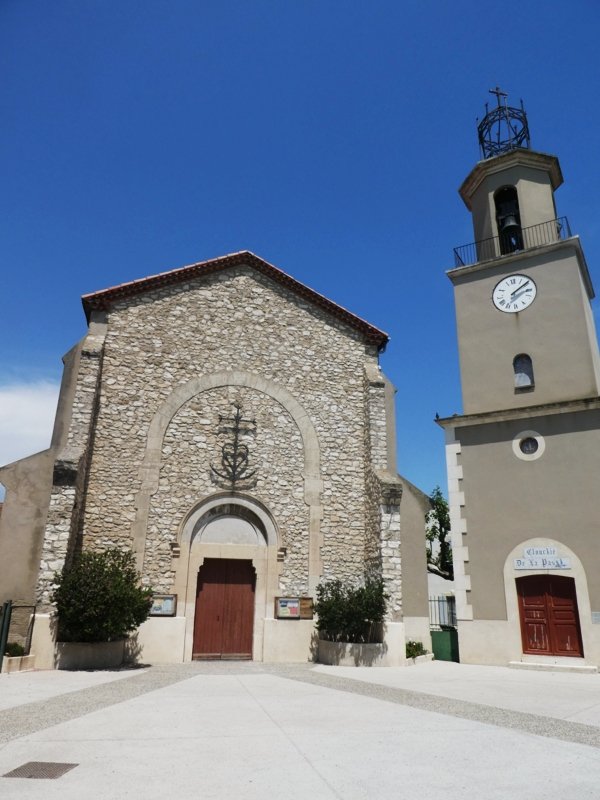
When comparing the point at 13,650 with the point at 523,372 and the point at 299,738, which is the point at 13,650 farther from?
the point at 523,372

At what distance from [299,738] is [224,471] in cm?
878

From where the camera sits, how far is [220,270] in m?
15.6

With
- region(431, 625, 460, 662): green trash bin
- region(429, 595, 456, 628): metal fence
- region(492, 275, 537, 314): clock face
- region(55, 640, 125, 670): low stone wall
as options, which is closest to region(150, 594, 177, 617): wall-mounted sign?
region(55, 640, 125, 670): low stone wall

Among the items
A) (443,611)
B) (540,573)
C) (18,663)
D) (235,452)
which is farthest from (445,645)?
(18,663)

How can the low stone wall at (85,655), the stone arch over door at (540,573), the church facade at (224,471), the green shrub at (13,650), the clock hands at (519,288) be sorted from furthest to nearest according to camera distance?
the clock hands at (519,288), the church facade at (224,471), the stone arch over door at (540,573), the low stone wall at (85,655), the green shrub at (13,650)

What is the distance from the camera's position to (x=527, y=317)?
48.7 ft

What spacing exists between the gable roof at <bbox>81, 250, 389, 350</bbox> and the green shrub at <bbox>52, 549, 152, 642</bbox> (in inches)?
256

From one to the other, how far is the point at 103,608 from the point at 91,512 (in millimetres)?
2608

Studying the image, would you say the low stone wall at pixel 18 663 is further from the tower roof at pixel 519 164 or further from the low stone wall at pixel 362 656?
the tower roof at pixel 519 164

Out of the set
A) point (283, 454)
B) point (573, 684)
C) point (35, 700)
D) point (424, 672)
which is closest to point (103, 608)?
point (35, 700)

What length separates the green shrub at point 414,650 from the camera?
43.7 feet

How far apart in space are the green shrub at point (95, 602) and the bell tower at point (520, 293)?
967cm

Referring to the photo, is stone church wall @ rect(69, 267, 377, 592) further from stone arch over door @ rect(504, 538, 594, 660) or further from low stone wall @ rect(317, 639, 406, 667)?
stone arch over door @ rect(504, 538, 594, 660)

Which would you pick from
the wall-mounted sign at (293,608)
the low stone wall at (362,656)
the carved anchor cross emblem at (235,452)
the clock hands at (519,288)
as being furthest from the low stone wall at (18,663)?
the clock hands at (519,288)
